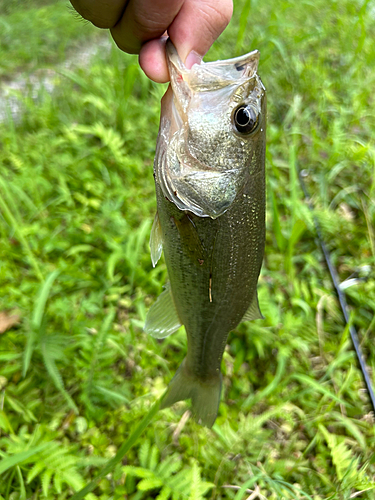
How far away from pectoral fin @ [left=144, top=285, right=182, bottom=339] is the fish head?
21.4 inches

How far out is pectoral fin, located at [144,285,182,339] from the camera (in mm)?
1611

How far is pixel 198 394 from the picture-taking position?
1.68 metres

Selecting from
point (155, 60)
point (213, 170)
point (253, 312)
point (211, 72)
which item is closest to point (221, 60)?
point (211, 72)

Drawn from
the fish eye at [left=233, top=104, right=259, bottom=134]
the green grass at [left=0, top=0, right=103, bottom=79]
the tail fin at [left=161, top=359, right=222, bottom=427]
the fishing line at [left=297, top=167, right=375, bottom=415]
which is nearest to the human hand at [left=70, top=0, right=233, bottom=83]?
the fish eye at [left=233, top=104, right=259, bottom=134]

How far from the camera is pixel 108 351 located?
1.89 meters

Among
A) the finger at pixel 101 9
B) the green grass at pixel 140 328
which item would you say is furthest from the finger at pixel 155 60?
the green grass at pixel 140 328

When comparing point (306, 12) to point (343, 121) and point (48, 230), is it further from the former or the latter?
point (48, 230)

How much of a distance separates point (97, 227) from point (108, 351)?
106 centimetres

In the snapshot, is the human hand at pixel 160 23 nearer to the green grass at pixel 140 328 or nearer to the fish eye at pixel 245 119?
the fish eye at pixel 245 119

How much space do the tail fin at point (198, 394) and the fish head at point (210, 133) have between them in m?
0.91

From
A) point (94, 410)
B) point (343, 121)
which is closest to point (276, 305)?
point (94, 410)

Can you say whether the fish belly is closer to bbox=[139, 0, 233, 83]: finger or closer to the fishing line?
bbox=[139, 0, 233, 83]: finger

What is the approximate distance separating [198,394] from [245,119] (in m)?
1.33

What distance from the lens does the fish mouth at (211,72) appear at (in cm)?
124
